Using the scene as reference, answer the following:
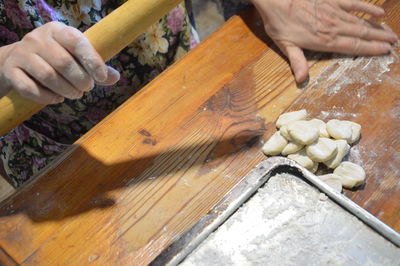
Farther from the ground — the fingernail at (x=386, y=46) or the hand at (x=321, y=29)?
the hand at (x=321, y=29)

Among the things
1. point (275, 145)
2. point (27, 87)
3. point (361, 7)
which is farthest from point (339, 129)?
point (27, 87)

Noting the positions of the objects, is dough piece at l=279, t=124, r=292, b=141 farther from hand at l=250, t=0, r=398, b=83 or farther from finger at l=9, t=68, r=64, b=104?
finger at l=9, t=68, r=64, b=104

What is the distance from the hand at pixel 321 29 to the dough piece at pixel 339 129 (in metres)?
0.22

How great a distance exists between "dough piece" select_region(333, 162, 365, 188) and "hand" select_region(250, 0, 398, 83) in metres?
0.32

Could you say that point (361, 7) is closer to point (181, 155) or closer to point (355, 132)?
point (355, 132)

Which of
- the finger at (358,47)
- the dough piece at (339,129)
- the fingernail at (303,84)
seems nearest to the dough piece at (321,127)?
the dough piece at (339,129)

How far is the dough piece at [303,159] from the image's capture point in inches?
33.4

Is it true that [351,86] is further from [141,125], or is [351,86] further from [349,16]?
[141,125]

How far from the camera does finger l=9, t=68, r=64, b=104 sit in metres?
0.71

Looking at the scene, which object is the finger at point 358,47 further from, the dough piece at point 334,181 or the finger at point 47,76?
the finger at point 47,76

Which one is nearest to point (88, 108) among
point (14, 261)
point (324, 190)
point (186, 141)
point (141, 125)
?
point (141, 125)

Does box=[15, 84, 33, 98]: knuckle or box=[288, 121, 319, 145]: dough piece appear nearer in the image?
box=[15, 84, 33, 98]: knuckle

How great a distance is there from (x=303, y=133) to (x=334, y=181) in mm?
120

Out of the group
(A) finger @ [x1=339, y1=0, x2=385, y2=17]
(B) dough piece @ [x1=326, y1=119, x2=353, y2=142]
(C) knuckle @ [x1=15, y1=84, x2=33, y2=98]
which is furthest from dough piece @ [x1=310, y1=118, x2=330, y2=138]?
(C) knuckle @ [x1=15, y1=84, x2=33, y2=98]
